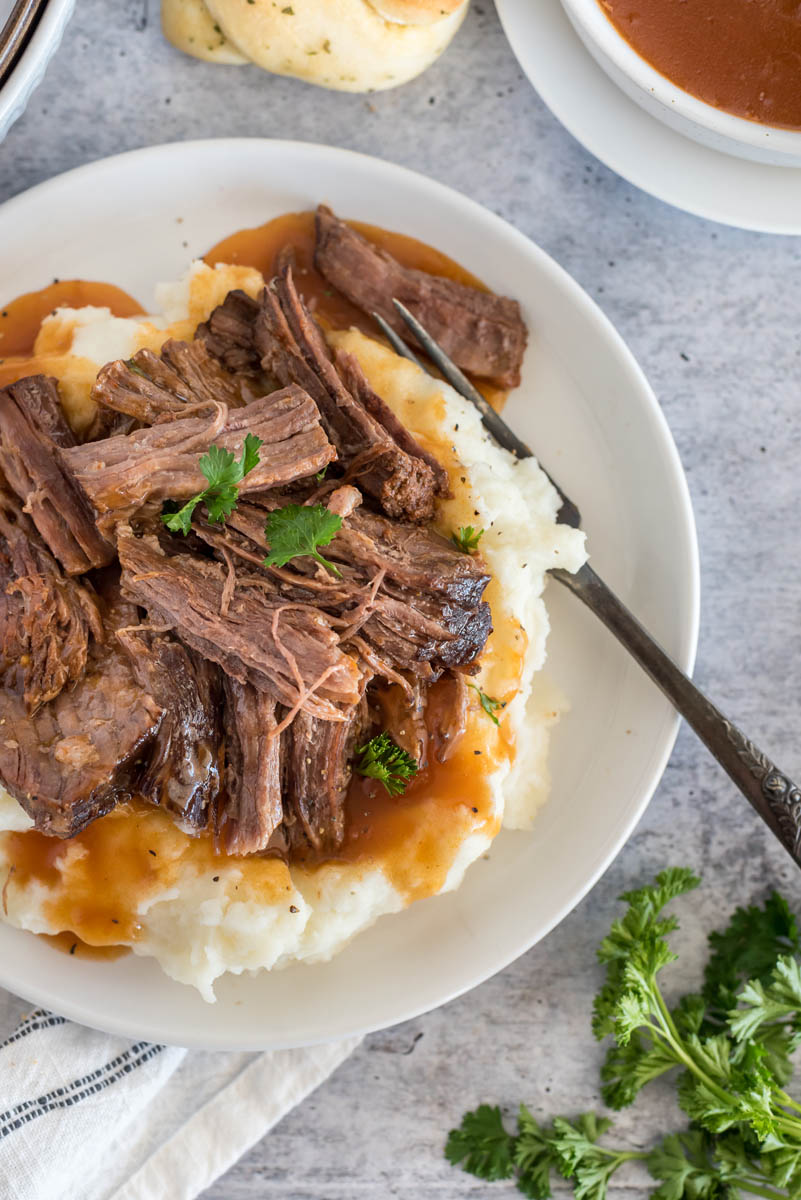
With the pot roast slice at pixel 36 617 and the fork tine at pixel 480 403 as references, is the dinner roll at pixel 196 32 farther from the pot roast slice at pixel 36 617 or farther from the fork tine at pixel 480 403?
the pot roast slice at pixel 36 617

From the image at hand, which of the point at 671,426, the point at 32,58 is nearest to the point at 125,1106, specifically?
the point at 671,426

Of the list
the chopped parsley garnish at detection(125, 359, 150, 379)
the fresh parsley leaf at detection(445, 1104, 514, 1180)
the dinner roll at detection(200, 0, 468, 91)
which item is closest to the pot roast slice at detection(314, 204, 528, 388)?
the dinner roll at detection(200, 0, 468, 91)

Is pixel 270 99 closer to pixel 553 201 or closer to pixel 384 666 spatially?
pixel 553 201

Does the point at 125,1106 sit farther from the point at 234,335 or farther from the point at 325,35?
the point at 325,35

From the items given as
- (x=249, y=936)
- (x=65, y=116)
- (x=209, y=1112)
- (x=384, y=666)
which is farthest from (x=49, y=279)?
(x=209, y=1112)

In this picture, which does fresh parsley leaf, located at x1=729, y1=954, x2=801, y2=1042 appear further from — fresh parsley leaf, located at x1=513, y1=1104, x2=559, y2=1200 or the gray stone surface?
fresh parsley leaf, located at x1=513, y1=1104, x2=559, y2=1200

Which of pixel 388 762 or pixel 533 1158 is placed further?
pixel 533 1158

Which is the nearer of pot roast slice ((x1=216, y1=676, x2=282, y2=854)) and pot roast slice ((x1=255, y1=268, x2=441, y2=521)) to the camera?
pot roast slice ((x1=216, y1=676, x2=282, y2=854))
